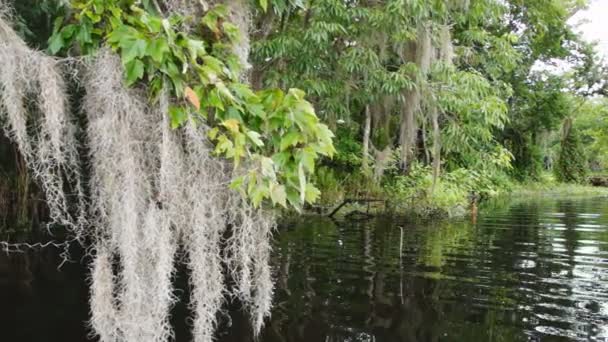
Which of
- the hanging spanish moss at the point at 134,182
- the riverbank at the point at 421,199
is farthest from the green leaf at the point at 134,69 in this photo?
the riverbank at the point at 421,199

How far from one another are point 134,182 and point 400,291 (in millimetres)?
3777

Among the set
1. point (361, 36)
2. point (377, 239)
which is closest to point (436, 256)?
point (377, 239)

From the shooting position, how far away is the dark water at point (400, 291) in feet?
14.4

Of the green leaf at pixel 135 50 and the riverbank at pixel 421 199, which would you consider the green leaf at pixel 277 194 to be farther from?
the riverbank at pixel 421 199

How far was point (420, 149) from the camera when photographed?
16.1 m

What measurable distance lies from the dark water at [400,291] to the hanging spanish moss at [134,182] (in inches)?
63.2

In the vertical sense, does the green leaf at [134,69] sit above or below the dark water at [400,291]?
above

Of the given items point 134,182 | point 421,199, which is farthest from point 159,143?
point 421,199

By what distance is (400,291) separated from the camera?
18.5ft

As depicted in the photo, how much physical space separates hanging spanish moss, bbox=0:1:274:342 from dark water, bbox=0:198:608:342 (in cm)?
160

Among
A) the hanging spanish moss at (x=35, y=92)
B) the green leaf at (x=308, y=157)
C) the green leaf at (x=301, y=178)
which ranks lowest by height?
the green leaf at (x=301, y=178)

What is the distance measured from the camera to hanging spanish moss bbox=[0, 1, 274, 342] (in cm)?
258

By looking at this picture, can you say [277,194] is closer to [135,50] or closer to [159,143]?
[159,143]

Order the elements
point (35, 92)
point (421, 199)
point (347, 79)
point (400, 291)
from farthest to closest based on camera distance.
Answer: point (421, 199)
point (347, 79)
point (400, 291)
point (35, 92)
